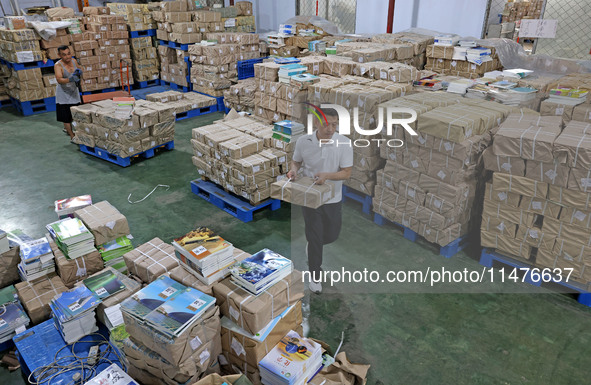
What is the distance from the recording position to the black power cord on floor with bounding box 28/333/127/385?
3152 mm

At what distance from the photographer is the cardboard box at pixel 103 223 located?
4.41m

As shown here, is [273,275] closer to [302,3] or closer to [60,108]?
[60,108]

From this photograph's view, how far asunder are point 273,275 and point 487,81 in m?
5.46

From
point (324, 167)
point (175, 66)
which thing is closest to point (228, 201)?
point (324, 167)

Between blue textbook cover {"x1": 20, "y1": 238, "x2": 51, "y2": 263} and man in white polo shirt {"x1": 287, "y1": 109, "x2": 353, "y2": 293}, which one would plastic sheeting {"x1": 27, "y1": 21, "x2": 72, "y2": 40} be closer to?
blue textbook cover {"x1": 20, "y1": 238, "x2": 51, "y2": 263}

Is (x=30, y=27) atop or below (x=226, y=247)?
atop

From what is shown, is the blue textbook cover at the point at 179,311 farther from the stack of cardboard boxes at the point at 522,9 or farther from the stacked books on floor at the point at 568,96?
the stack of cardboard boxes at the point at 522,9

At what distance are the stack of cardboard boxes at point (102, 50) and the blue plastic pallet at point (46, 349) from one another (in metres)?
9.19

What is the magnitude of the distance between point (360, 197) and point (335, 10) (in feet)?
30.7

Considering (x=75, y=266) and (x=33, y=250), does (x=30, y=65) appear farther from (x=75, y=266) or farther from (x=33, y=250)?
(x=75, y=266)

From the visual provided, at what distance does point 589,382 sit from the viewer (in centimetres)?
342

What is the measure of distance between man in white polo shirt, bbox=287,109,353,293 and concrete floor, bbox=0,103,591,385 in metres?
0.69

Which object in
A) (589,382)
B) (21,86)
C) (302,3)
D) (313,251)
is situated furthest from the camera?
(302,3)

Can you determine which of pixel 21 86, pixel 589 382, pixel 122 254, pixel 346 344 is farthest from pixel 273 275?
pixel 21 86
